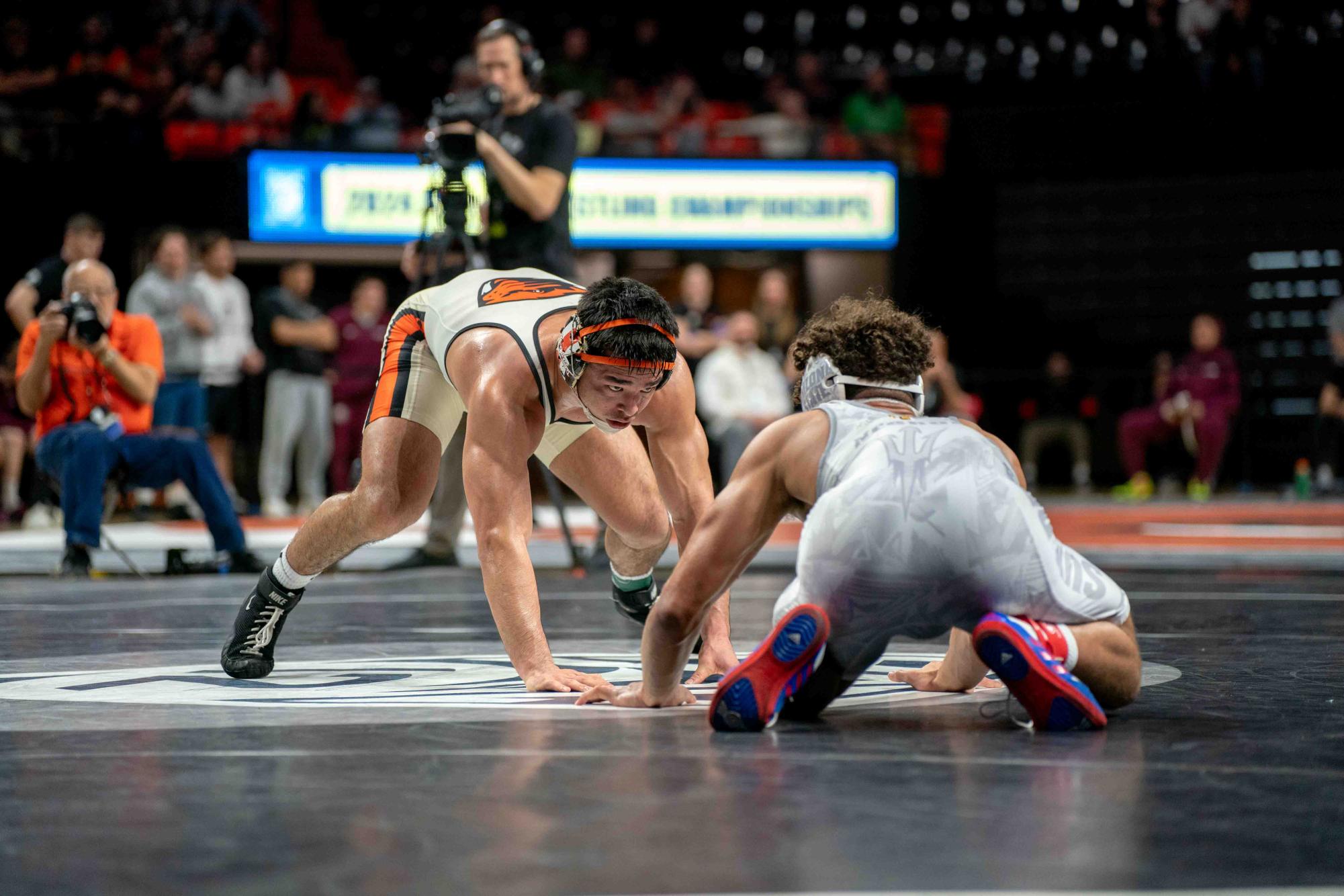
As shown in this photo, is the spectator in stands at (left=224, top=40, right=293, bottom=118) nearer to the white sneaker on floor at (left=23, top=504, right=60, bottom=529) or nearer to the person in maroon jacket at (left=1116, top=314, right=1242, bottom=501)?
the white sneaker on floor at (left=23, top=504, right=60, bottom=529)

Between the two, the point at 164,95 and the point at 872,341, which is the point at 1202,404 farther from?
the point at 872,341

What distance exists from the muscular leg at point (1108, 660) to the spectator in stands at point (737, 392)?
6.14 m

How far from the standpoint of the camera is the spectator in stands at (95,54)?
11.1 m

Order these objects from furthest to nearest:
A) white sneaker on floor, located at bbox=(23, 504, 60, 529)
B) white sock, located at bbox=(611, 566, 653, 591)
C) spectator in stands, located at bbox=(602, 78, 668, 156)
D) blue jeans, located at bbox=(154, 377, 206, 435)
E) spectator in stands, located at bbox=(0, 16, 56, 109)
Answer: spectator in stands, located at bbox=(602, 78, 668, 156), spectator in stands, located at bbox=(0, 16, 56, 109), white sneaker on floor, located at bbox=(23, 504, 60, 529), blue jeans, located at bbox=(154, 377, 206, 435), white sock, located at bbox=(611, 566, 653, 591)

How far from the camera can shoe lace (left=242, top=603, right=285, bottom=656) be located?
348 cm

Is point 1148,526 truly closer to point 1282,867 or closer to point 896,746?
point 896,746

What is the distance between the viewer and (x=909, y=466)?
8.57ft

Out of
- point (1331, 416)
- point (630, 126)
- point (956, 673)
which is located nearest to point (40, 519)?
point (630, 126)

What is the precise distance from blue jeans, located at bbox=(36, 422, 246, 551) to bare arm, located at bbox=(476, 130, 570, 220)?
Answer: 150 centimetres

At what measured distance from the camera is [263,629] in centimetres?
A: 349

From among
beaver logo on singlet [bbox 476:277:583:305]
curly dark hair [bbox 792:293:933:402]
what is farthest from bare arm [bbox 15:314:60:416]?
curly dark hair [bbox 792:293:933:402]

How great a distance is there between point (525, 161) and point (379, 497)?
2.59 meters

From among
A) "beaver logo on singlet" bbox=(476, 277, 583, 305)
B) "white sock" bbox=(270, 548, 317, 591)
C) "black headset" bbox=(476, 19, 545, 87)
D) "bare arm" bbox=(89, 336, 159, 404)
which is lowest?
"white sock" bbox=(270, 548, 317, 591)

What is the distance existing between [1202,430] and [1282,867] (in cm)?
980
